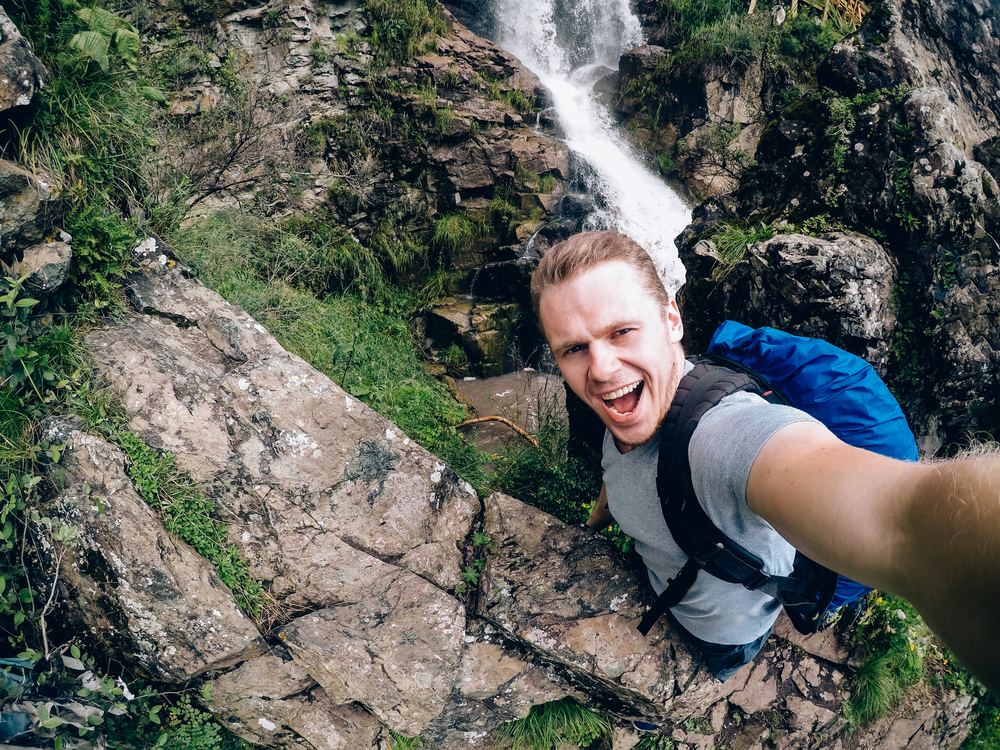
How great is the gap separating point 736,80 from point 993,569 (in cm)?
1307

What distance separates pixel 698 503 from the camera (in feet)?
4.89

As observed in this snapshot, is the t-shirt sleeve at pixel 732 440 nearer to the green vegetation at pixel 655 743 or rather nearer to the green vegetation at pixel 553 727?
the green vegetation at pixel 553 727

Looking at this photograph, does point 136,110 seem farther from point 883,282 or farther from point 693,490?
point 883,282

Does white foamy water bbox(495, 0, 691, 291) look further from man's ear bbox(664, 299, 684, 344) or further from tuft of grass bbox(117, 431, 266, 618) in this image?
tuft of grass bbox(117, 431, 266, 618)

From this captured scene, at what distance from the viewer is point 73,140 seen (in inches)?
112

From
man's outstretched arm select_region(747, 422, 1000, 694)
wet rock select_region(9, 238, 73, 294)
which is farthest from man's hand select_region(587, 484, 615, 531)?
wet rock select_region(9, 238, 73, 294)

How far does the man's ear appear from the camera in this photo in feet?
6.03

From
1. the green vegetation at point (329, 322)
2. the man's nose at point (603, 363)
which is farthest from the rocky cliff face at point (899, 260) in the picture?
the green vegetation at point (329, 322)

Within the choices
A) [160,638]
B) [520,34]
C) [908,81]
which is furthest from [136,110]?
[520,34]

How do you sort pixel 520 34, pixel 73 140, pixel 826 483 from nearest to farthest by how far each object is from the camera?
pixel 826 483
pixel 73 140
pixel 520 34

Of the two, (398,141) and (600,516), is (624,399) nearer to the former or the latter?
(600,516)

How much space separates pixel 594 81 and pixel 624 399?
42.5 feet

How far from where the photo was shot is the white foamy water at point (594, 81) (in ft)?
32.2

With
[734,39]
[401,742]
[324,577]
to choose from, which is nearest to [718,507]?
[324,577]
